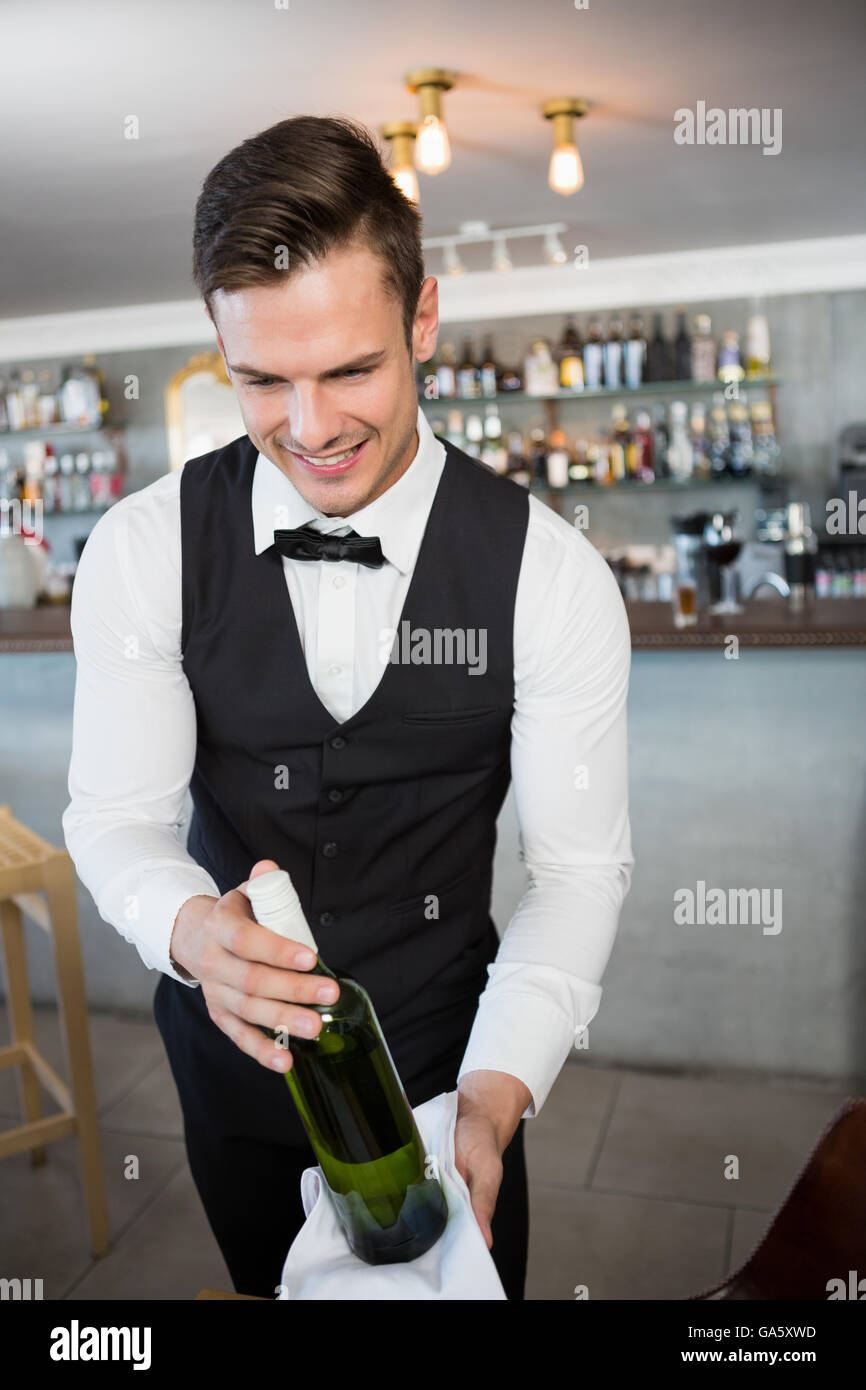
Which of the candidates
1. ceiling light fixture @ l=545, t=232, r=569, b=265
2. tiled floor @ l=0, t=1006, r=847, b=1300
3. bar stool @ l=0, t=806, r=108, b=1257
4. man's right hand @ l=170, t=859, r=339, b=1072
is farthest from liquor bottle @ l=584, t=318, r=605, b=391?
man's right hand @ l=170, t=859, r=339, b=1072

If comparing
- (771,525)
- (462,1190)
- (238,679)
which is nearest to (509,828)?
(238,679)

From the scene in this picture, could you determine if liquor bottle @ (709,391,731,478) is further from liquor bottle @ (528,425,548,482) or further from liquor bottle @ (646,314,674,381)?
liquor bottle @ (528,425,548,482)

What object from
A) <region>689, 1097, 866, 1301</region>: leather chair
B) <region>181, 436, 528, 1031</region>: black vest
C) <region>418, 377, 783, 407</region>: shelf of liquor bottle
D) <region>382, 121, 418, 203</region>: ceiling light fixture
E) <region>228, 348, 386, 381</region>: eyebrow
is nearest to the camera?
<region>228, 348, 386, 381</region>: eyebrow

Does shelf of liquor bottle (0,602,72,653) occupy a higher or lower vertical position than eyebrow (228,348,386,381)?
lower

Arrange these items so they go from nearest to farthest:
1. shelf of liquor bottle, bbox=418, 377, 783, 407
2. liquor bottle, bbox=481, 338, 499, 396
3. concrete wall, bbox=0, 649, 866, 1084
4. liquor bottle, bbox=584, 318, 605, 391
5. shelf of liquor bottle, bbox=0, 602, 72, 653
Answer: concrete wall, bbox=0, 649, 866, 1084 → shelf of liquor bottle, bbox=0, 602, 72, 653 → shelf of liquor bottle, bbox=418, 377, 783, 407 → liquor bottle, bbox=584, 318, 605, 391 → liquor bottle, bbox=481, 338, 499, 396

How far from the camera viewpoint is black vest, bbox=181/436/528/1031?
1186 millimetres

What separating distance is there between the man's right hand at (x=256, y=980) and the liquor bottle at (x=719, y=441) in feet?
17.3

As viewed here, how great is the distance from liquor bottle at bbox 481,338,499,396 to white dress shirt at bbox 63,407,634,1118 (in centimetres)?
503

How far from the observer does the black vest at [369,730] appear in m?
1.19

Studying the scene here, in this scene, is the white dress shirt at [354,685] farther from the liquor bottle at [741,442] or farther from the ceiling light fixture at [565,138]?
the liquor bottle at [741,442]

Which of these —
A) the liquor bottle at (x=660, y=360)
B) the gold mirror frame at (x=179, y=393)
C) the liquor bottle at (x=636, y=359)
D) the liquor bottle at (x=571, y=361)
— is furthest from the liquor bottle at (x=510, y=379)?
the gold mirror frame at (x=179, y=393)

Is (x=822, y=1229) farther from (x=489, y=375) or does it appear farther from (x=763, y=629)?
(x=489, y=375)

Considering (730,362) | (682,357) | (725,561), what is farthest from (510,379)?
(725,561)

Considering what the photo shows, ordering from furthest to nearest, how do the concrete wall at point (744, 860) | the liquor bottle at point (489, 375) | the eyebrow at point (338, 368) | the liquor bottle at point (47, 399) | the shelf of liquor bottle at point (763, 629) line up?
the liquor bottle at point (47, 399), the liquor bottle at point (489, 375), the concrete wall at point (744, 860), the shelf of liquor bottle at point (763, 629), the eyebrow at point (338, 368)
